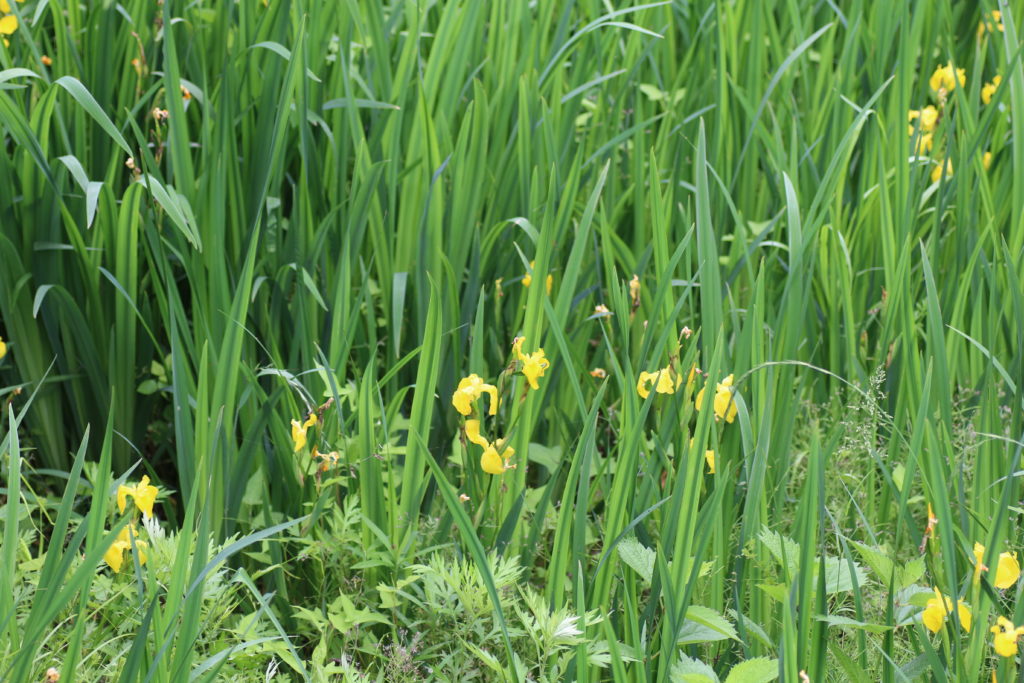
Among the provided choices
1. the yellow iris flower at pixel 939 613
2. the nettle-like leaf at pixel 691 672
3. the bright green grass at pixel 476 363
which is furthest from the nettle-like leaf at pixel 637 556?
the yellow iris flower at pixel 939 613

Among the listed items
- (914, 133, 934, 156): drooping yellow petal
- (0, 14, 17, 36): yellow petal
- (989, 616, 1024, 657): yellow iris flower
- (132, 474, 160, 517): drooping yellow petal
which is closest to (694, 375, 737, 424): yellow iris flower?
(989, 616, 1024, 657): yellow iris flower

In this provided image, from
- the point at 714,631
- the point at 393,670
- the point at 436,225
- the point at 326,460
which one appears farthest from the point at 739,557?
the point at 436,225

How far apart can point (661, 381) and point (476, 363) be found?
300 millimetres

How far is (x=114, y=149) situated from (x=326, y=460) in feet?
2.56

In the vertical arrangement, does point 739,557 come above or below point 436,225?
below

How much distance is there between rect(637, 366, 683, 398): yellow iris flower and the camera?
1.58 metres

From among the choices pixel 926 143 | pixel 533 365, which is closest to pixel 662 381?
pixel 533 365

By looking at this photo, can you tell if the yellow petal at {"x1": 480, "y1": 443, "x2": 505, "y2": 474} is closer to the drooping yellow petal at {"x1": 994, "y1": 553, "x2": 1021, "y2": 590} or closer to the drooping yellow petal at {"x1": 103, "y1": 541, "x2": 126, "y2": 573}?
the drooping yellow petal at {"x1": 103, "y1": 541, "x2": 126, "y2": 573}

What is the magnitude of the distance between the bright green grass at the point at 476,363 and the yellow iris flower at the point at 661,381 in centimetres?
3

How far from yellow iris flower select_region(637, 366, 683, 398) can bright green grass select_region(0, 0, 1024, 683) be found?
0.03 metres

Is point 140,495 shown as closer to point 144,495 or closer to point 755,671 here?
point 144,495

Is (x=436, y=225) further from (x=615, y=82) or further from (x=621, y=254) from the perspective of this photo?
(x=615, y=82)

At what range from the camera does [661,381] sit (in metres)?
1.59

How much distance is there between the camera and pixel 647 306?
6.70 ft
